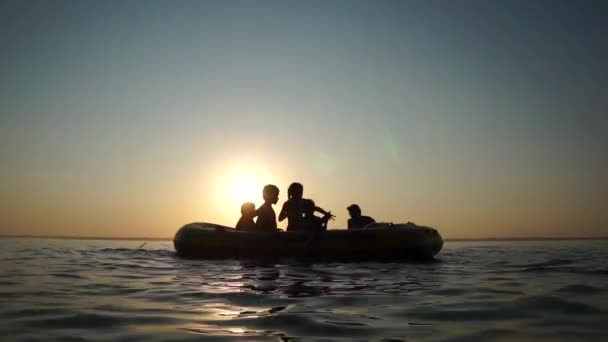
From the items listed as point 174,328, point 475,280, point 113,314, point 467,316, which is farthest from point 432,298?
point 113,314

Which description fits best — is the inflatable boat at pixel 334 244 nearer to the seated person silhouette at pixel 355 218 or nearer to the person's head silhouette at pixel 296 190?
the person's head silhouette at pixel 296 190

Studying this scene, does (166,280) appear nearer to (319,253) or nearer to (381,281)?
(381,281)

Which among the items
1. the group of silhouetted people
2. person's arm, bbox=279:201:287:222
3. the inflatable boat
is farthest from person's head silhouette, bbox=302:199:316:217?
the inflatable boat

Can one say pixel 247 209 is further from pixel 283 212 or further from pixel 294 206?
pixel 294 206

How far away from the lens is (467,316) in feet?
14.4

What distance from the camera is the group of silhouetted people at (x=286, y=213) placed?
12.9 metres

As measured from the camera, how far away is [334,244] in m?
11.8

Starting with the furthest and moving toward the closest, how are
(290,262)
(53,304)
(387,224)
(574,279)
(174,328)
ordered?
(387,224), (290,262), (574,279), (53,304), (174,328)

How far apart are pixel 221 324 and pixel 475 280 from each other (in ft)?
16.2

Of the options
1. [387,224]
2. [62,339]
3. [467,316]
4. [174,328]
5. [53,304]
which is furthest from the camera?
[387,224]

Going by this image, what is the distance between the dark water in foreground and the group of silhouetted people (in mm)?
4647

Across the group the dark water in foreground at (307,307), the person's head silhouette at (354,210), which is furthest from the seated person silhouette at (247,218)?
the dark water in foreground at (307,307)

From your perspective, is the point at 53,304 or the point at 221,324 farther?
the point at 53,304

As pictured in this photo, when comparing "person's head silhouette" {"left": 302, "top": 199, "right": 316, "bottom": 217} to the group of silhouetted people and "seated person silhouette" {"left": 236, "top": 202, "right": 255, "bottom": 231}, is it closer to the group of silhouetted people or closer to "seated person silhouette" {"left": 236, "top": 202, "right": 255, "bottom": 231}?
the group of silhouetted people
